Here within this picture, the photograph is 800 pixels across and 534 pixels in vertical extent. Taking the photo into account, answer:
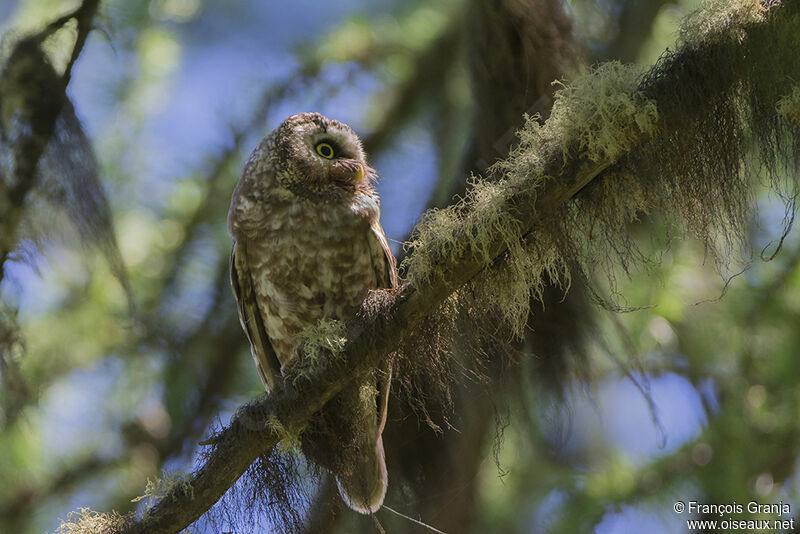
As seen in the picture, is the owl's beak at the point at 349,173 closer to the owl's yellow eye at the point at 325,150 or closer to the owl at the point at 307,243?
the owl at the point at 307,243

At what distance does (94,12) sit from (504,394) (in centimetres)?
194

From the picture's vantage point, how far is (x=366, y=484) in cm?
281

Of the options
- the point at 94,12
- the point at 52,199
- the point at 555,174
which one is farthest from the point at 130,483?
the point at 555,174

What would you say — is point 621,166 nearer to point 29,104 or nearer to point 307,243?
point 307,243

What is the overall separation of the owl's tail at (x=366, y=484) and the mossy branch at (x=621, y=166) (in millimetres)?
562

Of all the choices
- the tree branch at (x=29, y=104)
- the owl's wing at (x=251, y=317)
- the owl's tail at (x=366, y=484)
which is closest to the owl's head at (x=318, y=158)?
the owl's wing at (x=251, y=317)

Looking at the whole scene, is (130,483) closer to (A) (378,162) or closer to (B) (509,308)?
(A) (378,162)

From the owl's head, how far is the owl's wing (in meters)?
0.37

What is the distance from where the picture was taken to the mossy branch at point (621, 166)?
5.74 ft

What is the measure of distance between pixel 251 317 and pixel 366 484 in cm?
91

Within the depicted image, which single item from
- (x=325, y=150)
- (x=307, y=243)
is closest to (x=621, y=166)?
(x=307, y=243)

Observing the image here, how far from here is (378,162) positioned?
429 cm

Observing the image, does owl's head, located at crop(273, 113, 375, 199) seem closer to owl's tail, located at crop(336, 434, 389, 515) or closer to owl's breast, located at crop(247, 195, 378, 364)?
owl's breast, located at crop(247, 195, 378, 364)

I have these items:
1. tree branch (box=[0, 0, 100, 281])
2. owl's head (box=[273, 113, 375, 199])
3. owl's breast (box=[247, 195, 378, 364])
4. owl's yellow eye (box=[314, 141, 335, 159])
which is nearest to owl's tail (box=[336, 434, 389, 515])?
owl's breast (box=[247, 195, 378, 364])
